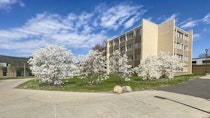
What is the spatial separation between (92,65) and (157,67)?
10.6 m

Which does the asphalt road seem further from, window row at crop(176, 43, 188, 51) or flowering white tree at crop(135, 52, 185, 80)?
window row at crop(176, 43, 188, 51)

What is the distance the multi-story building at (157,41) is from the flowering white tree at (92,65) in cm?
1841

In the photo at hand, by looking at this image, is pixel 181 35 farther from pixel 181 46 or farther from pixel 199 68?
pixel 199 68

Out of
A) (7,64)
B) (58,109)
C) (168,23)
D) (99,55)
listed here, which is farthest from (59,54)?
(7,64)

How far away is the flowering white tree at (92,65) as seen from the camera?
18.8m

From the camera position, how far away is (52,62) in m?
19.3

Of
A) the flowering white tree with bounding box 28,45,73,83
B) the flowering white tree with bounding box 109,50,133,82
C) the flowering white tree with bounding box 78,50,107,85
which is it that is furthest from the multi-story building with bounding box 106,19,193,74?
the flowering white tree with bounding box 28,45,73,83

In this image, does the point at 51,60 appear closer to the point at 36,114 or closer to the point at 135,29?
the point at 36,114

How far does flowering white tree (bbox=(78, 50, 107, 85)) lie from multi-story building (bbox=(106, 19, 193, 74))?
18.4 metres

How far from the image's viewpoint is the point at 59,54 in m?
19.9

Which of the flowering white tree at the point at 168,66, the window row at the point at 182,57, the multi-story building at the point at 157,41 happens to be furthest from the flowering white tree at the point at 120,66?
the window row at the point at 182,57

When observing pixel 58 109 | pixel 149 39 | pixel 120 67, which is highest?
pixel 149 39

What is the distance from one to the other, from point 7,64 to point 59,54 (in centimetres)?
4506

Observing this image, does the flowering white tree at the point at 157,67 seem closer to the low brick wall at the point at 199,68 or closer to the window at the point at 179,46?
the window at the point at 179,46
